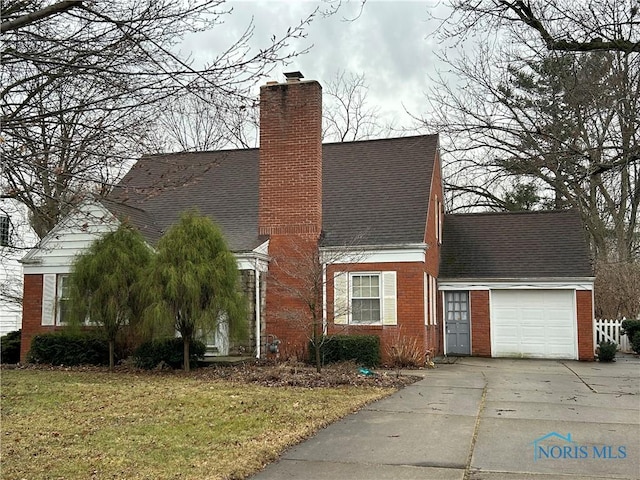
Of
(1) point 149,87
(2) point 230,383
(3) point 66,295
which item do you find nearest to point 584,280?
(2) point 230,383

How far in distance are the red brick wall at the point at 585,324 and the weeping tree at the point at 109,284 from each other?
12690 millimetres

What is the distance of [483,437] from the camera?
26.1 feet

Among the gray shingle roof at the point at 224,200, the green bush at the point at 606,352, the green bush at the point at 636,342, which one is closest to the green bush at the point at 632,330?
the green bush at the point at 636,342

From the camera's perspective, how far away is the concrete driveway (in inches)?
254

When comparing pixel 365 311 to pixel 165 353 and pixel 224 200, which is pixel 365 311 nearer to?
pixel 165 353

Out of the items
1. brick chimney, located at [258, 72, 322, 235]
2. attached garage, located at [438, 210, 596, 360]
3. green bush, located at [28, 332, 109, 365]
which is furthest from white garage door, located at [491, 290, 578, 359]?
green bush, located at [28, 332, 109, 365]

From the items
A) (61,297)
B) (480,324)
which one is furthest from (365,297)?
(61,297)

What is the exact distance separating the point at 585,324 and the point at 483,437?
1277 cm

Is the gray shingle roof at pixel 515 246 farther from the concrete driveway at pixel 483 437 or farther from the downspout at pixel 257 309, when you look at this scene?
the concrete driveway at pixel 483 437

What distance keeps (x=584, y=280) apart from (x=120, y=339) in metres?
13.4

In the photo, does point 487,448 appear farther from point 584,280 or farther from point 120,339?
point 584,280

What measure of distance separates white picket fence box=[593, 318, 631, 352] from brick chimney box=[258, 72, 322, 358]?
11.7 metres

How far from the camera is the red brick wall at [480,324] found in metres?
20.2

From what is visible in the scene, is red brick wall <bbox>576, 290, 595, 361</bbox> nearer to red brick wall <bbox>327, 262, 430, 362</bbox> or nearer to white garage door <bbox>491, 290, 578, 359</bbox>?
white garage door <bbox>491, 290, 578, 359</bbox>
